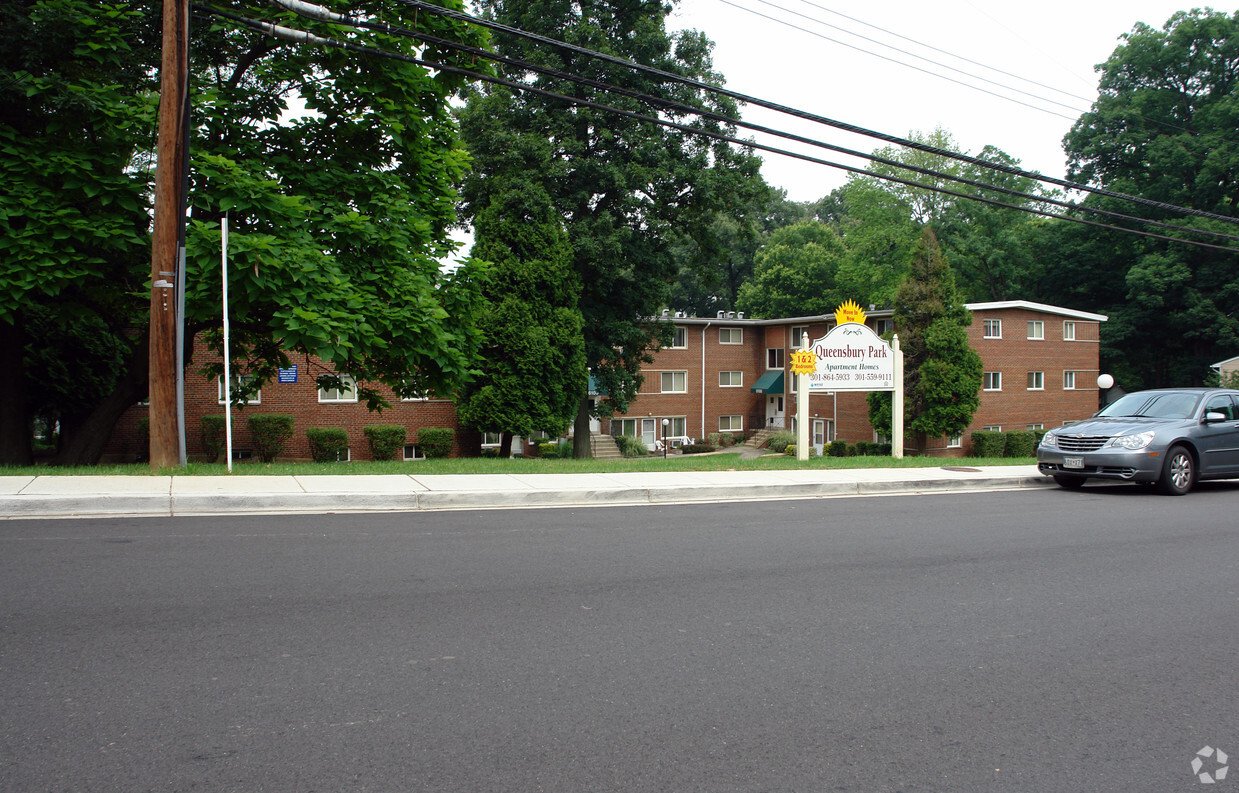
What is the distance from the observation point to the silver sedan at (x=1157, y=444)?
12.4m

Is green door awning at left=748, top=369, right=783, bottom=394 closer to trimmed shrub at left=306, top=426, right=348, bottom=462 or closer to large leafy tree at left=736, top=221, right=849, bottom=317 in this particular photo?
large leafy tree at left=736, top=221, right=849, bottom=317

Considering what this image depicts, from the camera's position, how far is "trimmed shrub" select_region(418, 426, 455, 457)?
1181 inches

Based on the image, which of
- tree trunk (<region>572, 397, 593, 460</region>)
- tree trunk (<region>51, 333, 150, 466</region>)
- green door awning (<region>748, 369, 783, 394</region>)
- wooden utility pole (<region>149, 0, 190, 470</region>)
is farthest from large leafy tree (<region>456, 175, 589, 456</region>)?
green door awning (<region>748, 369, 783, 394</region>)

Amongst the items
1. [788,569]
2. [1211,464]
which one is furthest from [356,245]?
[1211,464]

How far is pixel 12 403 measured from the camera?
16078 millimetres

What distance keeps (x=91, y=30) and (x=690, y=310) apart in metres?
63.8

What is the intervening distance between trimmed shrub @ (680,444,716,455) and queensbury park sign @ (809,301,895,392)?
22.9m

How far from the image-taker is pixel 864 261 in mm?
59094

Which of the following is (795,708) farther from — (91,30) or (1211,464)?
(91,30)

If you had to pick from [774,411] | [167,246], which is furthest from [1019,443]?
[167,246]

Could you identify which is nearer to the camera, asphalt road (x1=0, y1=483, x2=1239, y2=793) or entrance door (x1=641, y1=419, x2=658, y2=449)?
asphalt road (x1=0, y1=483, x2=1239, y2=793)

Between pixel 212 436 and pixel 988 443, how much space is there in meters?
31.9

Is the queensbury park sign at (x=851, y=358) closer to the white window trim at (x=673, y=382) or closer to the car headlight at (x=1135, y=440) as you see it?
the car headlight at (x=1135, y=440)
